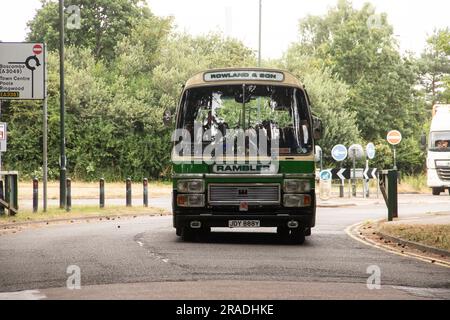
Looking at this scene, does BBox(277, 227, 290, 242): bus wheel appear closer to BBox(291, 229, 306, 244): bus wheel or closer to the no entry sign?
BBox(291, 229, 306, 244): bus wheel

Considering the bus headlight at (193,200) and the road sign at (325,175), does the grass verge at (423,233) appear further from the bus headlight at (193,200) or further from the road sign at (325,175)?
the road sign at (325,175)

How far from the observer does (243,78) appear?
616 inches

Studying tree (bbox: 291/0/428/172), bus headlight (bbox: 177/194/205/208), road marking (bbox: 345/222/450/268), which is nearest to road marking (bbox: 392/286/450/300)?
road marking (bbox: 345/222/450/268)

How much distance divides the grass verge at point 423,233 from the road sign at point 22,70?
33.4 ft

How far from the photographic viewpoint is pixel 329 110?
58375 mm

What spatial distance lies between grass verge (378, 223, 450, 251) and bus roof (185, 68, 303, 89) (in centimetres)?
374

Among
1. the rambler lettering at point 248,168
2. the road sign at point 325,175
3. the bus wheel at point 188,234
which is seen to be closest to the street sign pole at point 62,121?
the bus wheel at point 188,234

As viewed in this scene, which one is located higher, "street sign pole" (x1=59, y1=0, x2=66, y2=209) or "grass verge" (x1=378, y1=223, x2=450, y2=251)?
"street sign pole" (x1=59, y1=0, x2=66, y2=209)

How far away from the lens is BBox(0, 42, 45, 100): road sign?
2344 cm

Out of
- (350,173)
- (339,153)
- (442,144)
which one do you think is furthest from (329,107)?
(350,173)

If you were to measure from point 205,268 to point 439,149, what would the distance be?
29.1 m

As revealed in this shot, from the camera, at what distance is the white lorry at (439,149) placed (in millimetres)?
38500

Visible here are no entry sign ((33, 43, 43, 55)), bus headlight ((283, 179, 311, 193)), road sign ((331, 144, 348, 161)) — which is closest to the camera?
bus headlight ((283, 179, 311, 193))
